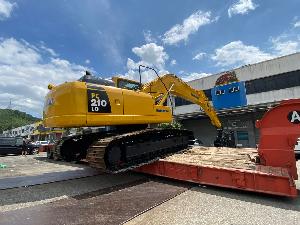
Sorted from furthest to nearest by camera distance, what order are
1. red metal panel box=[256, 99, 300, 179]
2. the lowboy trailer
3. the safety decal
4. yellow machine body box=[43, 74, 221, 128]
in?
the safety decal → yellow machine body box=[43, 74, 221, 128] → red metal panel box=[256, 99, 300, 179] → the lowboy trailer

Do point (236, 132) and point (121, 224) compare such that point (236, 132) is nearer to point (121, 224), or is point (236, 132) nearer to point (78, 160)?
point (78, 160)

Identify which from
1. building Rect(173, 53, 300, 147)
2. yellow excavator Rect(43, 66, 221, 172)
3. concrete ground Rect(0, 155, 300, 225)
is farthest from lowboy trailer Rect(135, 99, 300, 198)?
building Rect(173, 53, 300, 147)

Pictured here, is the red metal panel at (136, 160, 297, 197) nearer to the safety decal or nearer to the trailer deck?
the trailer deck

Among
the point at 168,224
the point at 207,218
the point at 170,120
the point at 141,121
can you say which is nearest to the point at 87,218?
the point at 168,224

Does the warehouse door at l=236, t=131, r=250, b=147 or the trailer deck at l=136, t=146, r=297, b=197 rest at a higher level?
the warehouse door at l=236, t=131, r=250, b=147

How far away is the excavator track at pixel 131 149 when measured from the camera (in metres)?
7.06

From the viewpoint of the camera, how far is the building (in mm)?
28531

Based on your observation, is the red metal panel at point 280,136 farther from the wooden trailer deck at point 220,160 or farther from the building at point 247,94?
the building at point 247,94

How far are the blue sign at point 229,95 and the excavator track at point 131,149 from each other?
23.3 m

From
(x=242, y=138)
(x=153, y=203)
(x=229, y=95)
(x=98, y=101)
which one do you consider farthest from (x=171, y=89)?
→ (x=229, y=95)

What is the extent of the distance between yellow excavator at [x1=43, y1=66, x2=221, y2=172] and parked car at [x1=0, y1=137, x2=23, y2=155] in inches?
563

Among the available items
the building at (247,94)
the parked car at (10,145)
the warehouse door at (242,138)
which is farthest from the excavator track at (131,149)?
the warehouse door at (242,138)

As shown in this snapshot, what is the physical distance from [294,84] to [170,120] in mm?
22674

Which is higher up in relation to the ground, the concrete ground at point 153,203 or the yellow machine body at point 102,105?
the yellow machine body at point 102,105
